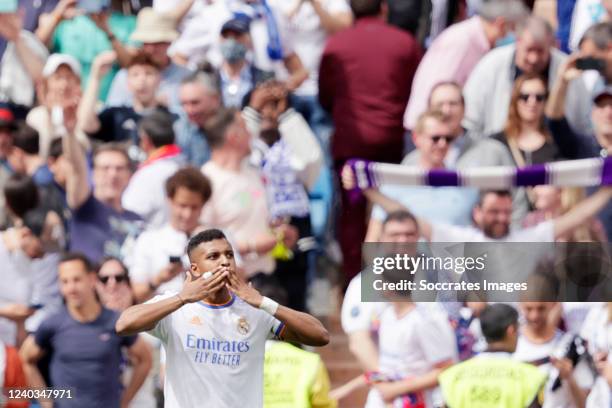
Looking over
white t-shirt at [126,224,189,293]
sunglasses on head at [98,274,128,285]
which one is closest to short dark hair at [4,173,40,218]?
white t-shirt at [126,224,189,293]

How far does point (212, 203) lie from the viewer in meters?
11.5

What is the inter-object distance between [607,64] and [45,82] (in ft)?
13.8

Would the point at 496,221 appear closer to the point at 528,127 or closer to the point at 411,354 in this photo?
the point at 528,127

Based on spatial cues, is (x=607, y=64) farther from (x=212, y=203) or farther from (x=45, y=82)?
(x=45, y=82)

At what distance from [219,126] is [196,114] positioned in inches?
23.9

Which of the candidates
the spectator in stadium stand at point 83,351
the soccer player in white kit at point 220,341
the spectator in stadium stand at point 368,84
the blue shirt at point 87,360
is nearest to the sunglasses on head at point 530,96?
the spectator in stadium stand at point 368,84

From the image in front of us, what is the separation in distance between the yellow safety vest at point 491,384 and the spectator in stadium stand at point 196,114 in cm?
311

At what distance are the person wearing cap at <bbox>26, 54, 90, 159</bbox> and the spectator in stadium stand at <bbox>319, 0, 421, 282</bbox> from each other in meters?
1.87

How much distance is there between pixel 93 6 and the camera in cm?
1309

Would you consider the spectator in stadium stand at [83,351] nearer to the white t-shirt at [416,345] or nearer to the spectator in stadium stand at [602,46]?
the white t-shirt at [416,345]

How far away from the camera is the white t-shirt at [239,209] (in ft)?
37.6

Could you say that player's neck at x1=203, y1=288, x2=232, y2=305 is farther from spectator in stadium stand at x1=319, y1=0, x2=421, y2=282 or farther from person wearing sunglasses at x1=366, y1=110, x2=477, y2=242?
spectator in stadium stand at x1=319, y1=0, x2=421, y2=282

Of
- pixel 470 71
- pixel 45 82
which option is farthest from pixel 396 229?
pixel 45 82

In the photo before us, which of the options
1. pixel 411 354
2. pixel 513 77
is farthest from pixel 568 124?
pixel 411 354
